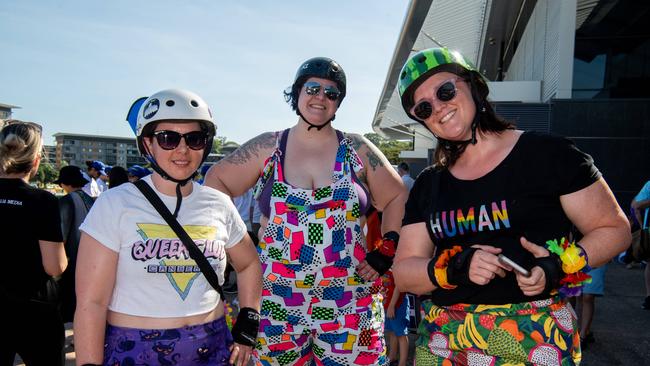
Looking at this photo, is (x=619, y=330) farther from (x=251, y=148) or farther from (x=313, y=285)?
(x=251, y=148)

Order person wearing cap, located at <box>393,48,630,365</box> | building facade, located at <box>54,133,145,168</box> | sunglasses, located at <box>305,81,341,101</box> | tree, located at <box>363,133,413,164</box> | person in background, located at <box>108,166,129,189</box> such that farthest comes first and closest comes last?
building facade, located at <box>54,133,145,168</box> → tree, located at <box>363,133,413,164</box> → person in background, located at <box>108,166,129,189</box> → sunglasses, located at <box>305,81,341,101</box> → person wearing cap, located at <box>393,48,630,365</box>

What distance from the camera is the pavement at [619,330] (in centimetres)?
485

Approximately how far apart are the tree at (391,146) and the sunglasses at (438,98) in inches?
1918

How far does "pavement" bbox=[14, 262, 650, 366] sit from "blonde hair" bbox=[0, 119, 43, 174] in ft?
8.78

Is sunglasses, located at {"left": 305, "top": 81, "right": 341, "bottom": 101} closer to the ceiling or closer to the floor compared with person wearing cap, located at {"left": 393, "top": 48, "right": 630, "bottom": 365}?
closer to the ceiling

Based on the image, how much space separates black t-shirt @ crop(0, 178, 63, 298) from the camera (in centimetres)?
294

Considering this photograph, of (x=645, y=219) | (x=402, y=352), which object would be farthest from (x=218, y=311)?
A: (x=645, y=219)

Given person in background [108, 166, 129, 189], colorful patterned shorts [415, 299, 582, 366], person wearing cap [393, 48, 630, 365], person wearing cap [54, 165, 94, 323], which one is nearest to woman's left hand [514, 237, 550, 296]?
person wearing cap [393, 48, 630, 365]

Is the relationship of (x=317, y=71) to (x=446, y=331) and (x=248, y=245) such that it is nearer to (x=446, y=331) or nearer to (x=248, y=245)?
(x=248, y=245)

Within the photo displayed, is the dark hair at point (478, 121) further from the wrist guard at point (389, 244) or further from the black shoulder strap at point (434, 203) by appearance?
the wrist guard at point (389, 244)

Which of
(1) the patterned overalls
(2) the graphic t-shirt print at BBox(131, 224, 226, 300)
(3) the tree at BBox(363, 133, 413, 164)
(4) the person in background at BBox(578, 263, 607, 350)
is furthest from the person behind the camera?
(3) the tree at BBox(363, 133, 413, 164)

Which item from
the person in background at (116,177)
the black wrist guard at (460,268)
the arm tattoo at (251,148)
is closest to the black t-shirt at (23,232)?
the arm tattoo at (251,148)

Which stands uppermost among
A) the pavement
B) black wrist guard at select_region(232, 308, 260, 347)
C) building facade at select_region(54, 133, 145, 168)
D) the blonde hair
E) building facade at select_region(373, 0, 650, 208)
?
building facade at select_region(373, 0, 650, 208)

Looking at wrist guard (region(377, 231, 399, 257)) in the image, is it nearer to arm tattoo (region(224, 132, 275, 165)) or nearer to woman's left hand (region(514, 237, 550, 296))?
arm tattoo (region(224, 132, 275, 165))
